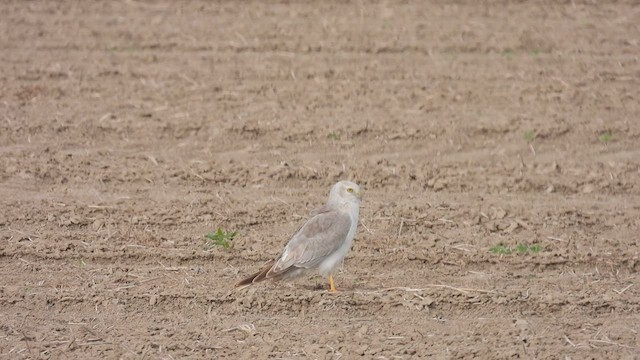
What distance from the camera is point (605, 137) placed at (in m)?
13.0

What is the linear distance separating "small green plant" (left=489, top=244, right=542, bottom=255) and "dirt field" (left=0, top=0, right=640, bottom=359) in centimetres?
9

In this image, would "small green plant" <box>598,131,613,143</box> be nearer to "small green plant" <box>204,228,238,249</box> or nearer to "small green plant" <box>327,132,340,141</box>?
"small green plant" <box>327,132,340,141</box>

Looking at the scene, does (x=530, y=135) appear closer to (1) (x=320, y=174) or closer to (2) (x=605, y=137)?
(2) (x=605, y=137)

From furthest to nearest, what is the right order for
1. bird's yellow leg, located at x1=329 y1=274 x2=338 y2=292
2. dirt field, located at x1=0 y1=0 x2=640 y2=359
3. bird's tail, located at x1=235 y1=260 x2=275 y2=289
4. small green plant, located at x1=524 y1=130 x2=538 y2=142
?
small green plant, located at x1=524 y1=130 x2=538 y2=142 → bird's yellow leg, located at x1=329 y1=274 x2=338 y2=292 → bird's tail, located at x1=235 y1=260 x2=275 y2=289 → dirt field, located at x1=0 y1=0 x2=640 y2=359

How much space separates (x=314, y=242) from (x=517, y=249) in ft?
6.98

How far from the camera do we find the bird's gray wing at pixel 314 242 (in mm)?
9062

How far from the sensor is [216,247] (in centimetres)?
1003

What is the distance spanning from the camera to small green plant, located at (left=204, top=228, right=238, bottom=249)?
10023mm

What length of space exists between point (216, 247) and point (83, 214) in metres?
1.69

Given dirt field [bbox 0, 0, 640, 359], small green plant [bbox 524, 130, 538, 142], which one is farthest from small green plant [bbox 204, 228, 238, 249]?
small green plant [bbox 524, 130, 538, 142]

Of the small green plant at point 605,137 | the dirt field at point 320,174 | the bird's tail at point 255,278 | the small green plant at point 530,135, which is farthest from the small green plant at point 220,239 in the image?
the small green plant at point 605,137

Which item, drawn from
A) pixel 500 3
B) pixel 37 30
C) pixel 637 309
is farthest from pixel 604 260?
pixel 37 30

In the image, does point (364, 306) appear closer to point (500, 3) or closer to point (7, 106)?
point (7, 106)

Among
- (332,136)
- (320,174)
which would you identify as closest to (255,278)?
(320,174)
